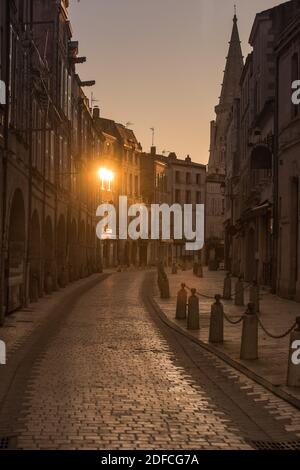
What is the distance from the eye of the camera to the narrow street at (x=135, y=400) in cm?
734

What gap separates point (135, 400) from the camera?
9273 mm

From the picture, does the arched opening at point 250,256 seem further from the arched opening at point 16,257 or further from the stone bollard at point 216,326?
the stone bollard at point 216,326

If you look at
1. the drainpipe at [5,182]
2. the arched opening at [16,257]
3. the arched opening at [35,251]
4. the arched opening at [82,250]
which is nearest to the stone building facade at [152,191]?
the arched opening at [82,250]

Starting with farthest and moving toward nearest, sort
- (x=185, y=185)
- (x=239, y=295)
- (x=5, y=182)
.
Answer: (x=185, y=185), (x=239, y=295), (x=5, y=182)

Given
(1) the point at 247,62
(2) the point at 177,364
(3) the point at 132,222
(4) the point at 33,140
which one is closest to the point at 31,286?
(4) the point at 33,140

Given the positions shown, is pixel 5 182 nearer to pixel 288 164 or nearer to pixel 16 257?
pixel 16 257

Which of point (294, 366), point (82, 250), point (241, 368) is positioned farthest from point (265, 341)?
point (82, 250)

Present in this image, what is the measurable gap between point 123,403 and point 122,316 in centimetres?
1235

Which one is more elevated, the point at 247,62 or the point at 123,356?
the point at 247,62

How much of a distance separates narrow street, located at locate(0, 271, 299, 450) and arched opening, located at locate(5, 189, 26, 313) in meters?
5.33

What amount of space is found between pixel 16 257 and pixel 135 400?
1360cm

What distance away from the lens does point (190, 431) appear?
7594mm

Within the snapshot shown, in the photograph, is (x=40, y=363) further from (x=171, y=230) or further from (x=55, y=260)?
(x=171, y=230)

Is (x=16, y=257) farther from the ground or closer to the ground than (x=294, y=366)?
farther from the ground
